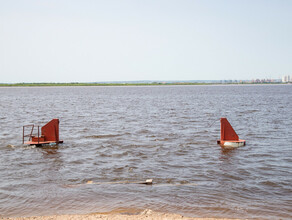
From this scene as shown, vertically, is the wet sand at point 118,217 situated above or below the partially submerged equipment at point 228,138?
below

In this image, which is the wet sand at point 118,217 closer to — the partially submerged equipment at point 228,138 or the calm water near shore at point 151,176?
the calm water near shore at point 151,176

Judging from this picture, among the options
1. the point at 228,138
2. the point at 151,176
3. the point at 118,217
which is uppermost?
the point at 228,138

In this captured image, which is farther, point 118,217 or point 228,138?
point 228,138

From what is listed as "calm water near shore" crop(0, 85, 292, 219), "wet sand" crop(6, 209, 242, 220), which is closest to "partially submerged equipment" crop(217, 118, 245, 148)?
"calm water near shore" crop(0, 85, 292, 219)

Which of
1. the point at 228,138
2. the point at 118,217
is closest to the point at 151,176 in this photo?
the point at 118,217

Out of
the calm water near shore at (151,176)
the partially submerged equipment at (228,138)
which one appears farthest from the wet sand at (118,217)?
A: the partially submerged equipment at (228,138)

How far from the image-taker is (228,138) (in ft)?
63.4

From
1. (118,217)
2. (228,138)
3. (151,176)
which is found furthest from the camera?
(228,138)

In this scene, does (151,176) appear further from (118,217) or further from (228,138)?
(228,138)

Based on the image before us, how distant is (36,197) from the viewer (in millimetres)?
10539

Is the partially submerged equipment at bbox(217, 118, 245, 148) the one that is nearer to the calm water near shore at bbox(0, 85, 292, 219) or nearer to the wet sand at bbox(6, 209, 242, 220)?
the calm water near shore at bbox(0, 85, 292, 219)

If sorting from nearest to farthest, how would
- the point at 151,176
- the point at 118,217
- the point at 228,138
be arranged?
the point at 118,217 → the point at 151,176 → the point at 228,138

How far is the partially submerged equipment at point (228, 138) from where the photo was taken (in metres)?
18.8

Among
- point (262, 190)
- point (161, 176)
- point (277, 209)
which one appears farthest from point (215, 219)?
point (161, 176)
